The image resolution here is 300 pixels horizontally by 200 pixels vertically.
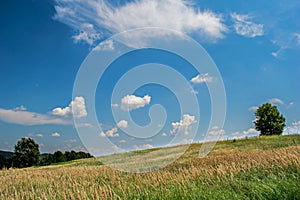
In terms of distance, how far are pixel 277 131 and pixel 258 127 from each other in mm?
3498

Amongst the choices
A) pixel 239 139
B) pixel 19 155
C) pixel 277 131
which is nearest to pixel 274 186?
pixel 239 139

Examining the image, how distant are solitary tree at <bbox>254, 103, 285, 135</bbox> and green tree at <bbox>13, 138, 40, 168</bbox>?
45486 mm

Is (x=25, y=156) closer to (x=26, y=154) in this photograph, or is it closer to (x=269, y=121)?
(x=26, y=154)

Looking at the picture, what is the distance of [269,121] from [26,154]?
4930 centimetres

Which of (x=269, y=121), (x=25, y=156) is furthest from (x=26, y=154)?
(x=269, y=121)

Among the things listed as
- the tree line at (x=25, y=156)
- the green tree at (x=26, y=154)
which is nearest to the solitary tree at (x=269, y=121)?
the tree line at (x=25, y=156)

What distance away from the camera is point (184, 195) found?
5559 mm

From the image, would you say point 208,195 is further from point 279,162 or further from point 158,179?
point 279,162

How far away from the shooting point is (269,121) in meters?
58.7

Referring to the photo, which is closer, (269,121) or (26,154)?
(269,121)

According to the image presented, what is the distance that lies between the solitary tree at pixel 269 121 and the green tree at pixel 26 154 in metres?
45.5

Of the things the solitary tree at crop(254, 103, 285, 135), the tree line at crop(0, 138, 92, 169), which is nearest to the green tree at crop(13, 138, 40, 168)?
the tree line at crop(0, 138, 92, 169)

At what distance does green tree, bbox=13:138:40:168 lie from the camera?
62.3m

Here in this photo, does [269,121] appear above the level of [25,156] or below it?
above
